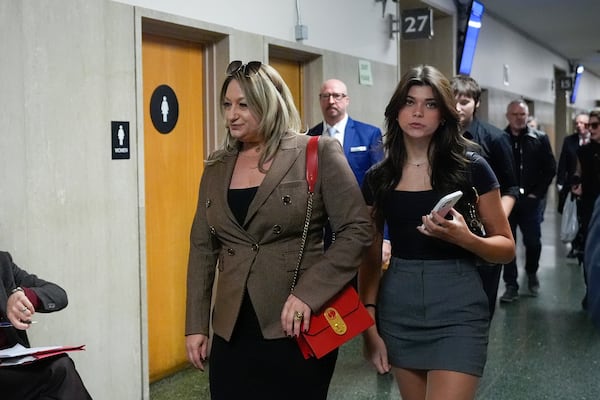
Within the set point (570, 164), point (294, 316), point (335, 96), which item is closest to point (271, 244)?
point (294, 316)

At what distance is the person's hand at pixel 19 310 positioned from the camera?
254cm

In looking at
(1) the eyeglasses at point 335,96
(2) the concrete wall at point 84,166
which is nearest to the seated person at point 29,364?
(2) the concrete wall at point 84,166

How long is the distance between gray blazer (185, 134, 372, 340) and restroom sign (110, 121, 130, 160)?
5.42 feet

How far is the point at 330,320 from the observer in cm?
208

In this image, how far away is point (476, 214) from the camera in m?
2.24

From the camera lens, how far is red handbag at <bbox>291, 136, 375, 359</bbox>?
2.06 metres

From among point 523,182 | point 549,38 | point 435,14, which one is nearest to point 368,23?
point 523,182

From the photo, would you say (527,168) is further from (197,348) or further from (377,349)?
(197,348)

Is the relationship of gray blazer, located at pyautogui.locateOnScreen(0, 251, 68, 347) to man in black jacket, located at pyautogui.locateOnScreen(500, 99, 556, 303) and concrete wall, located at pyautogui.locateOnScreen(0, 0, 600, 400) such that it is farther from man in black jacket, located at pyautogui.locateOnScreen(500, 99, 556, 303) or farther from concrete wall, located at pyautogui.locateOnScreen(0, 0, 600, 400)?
man in black jacket, located at pyautogui.locateOnScreen(500, 99, 556, 303)

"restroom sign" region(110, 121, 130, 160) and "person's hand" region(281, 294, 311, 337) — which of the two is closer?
"person's hand" region(281, 294, 311, 337)

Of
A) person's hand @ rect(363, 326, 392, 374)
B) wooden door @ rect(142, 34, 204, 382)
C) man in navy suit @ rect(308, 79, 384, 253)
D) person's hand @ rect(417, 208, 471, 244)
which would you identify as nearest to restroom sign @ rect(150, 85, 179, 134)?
wooden door @ rect(142, 34, 204, 382)

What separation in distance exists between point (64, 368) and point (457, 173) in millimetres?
1512

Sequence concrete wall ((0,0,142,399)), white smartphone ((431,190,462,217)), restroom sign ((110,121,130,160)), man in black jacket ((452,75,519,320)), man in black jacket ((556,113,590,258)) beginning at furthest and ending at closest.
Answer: man in black jacket ((556,113,590,258))
restroom sign ((110,121,130,160))
man in black jacket ((452,75,519,320))
concrete wall ((0,0,142,399))
white smartphone ((431,190,462,217))

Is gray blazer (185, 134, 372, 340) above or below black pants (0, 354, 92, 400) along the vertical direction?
above
